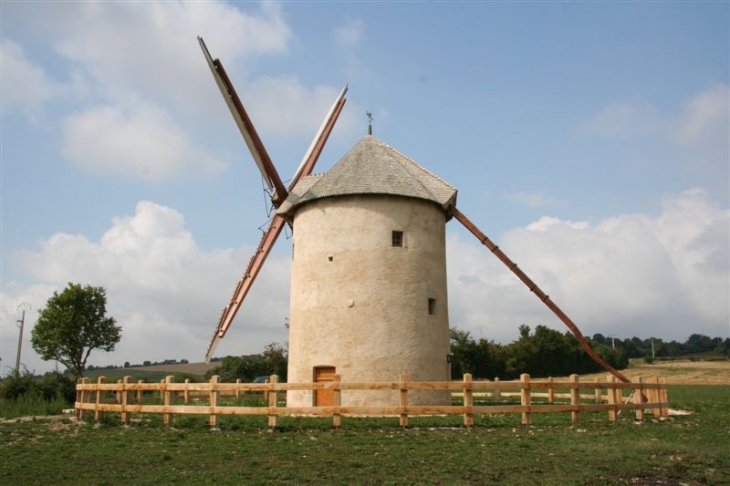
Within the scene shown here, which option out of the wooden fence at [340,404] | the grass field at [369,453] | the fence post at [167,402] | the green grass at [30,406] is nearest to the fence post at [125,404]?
the wooden fence at [340,404]

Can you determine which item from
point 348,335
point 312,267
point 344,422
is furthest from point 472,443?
point 312,267

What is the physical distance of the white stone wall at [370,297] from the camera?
19.4 metres

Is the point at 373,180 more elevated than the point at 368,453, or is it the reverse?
the point at 373,180

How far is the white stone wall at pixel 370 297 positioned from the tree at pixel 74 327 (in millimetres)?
27880

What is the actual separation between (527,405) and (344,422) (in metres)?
4.17

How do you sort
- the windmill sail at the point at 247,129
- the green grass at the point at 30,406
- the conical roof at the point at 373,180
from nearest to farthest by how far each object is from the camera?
the green grass at the point at 30,406
the conical roof at the point at 373,180
the windmill sail at the point at 247,129

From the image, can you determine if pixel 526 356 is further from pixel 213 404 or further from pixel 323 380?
pixel 213 404

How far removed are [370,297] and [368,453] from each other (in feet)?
32.7

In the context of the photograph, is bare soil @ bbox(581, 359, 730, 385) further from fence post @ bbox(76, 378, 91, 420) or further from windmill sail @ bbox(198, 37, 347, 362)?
fence post @ bbox(76, 378, 91, 420)

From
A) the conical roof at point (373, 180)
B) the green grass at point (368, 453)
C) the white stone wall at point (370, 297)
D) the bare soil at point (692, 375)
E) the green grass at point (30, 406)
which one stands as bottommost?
the bare soil at point (692, 375)

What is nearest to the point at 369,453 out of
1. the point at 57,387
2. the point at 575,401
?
the point at 575,401

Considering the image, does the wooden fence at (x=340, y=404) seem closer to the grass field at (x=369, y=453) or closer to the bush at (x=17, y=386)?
the grass field at (x=369, y=453)

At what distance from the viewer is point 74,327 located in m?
42.8

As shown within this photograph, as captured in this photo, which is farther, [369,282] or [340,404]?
[369,282]
